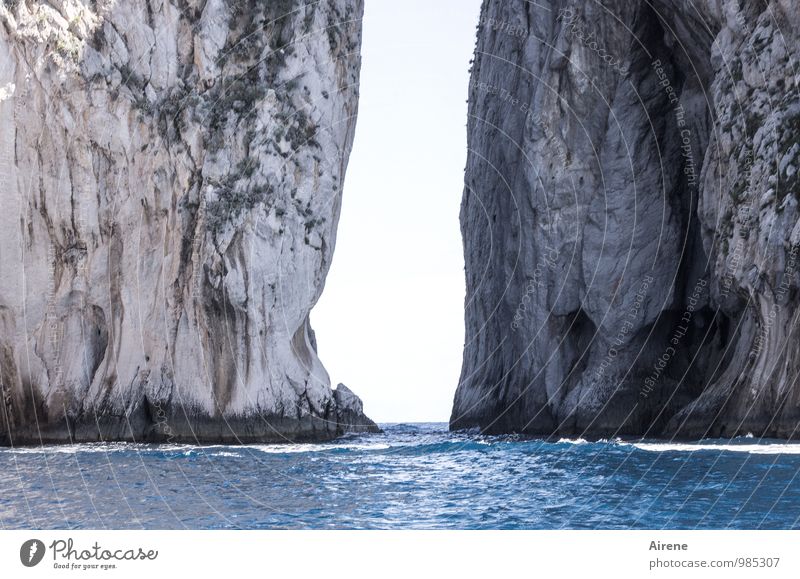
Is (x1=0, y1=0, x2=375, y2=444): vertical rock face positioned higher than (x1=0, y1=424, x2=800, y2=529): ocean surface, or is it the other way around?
(x1=0, y1=0, x2=375, y2=444): vertical rock face

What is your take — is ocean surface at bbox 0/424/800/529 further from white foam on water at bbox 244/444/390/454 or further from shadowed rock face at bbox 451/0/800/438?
shadowed rock face at bbox 451/0/800/438

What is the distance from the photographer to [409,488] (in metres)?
22.0

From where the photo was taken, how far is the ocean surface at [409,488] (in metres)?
16.8

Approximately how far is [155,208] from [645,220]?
23.3m

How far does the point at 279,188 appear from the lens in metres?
42.7

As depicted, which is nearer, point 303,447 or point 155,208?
point 303,447

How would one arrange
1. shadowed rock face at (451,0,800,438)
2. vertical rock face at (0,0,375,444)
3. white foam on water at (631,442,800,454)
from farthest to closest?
vertical rock face at (0,0,375,444) < shadowed rock face at (451,0,800,438) < white foam on water at (631,442,800,454)

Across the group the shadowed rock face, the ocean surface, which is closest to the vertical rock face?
the ocean surface
